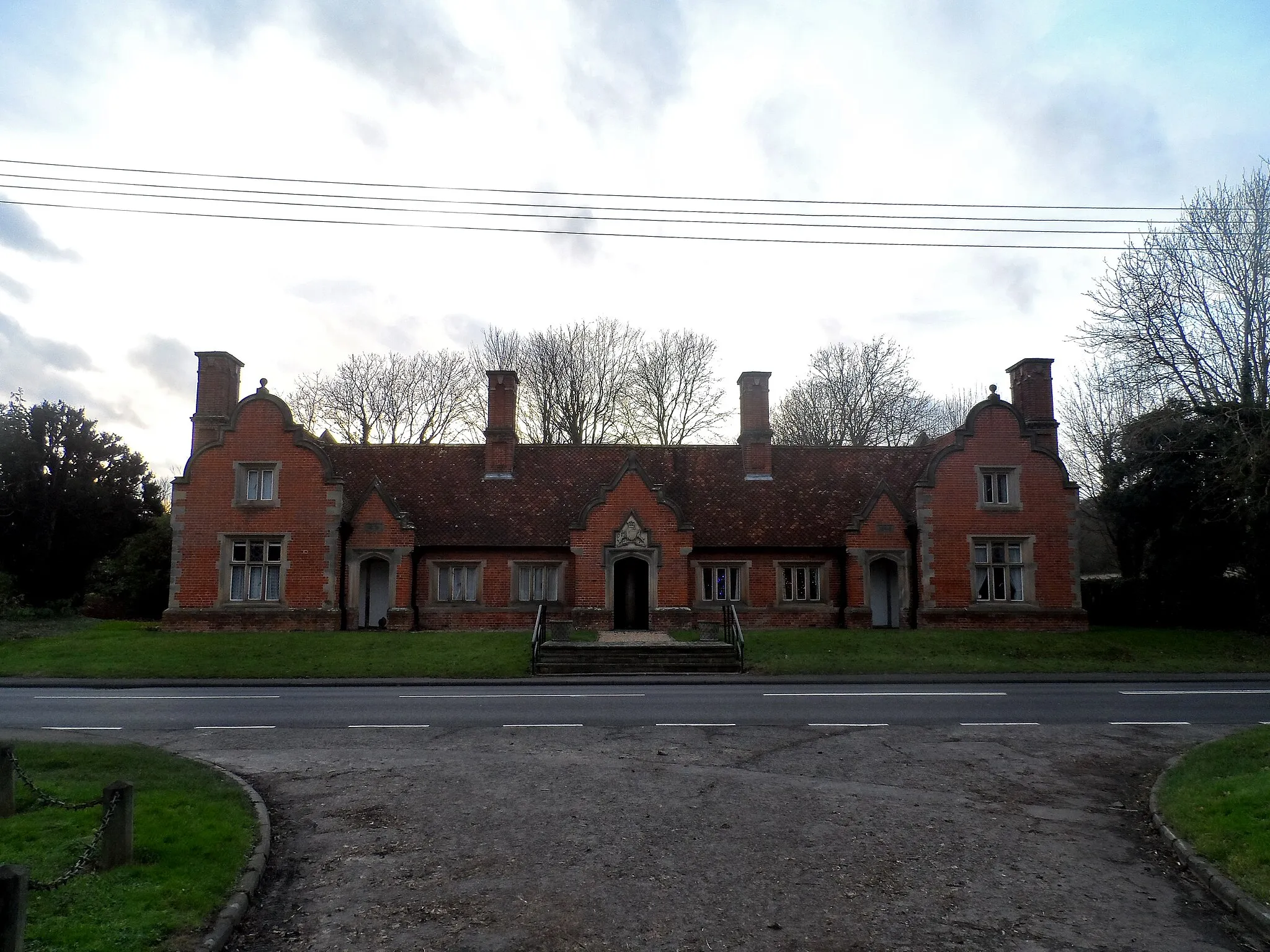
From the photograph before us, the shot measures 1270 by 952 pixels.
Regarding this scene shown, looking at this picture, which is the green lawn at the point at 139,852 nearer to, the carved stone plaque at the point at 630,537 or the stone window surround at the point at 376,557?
the stone window surround at the point at 376,557

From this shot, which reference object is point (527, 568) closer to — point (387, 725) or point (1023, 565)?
point (387, 725)

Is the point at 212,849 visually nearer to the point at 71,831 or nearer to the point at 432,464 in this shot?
the point at 71,831

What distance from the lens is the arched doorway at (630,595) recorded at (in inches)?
1153

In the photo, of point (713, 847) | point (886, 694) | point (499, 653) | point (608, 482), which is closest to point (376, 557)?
point (499, 653)

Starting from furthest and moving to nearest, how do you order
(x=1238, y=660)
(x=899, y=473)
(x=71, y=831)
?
1. (x=899, y=473)
2. (x=1238, y=660)
3. (x=71, y=831)

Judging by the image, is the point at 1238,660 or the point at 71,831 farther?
the point at 1238,660

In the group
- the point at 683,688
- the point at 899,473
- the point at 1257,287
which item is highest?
the point at 1257,287

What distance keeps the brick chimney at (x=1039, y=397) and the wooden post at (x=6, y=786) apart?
30.3 metres

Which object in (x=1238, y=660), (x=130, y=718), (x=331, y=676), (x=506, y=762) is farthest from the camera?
(x=1238, y=660)

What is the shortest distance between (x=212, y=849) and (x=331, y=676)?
14.0 m

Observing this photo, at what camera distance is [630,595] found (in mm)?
29312

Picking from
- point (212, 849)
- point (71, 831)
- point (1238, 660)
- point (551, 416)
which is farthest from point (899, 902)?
point (551, 416)

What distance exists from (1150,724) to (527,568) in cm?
1899

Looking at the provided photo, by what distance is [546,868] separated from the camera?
286 inches
